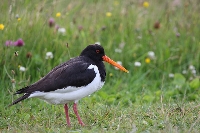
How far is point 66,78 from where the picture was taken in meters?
5.45

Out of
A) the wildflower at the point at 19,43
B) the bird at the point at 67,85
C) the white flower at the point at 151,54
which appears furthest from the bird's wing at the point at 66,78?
the white flower at the point at 151,54

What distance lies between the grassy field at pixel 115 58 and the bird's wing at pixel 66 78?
40 cm

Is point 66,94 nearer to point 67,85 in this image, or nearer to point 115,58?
point 67,85

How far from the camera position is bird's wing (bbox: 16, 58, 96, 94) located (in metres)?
5.39

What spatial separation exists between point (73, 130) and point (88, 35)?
3.48 metres

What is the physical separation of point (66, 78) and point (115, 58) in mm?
2711

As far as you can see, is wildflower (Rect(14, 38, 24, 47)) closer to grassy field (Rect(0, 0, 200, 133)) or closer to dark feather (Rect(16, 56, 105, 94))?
grassy field (Rect(0, 0, 200, 133))

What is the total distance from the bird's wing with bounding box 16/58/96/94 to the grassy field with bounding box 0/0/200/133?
0.40 meters

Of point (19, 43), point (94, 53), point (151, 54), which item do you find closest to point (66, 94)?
point (94, 53)

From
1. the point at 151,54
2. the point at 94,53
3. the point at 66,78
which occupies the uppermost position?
the point at 151,54

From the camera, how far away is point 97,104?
6.14 meters

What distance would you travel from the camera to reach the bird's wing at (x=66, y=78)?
17.7 ft

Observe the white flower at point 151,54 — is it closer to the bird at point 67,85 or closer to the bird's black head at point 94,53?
the bird's black head at point 94,53

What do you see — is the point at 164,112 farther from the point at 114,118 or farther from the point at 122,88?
the point at 122,88
